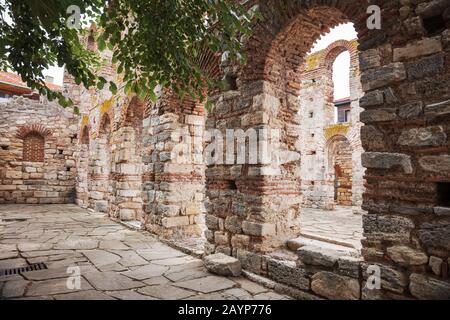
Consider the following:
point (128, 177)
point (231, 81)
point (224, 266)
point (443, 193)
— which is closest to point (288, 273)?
point (224, 266)

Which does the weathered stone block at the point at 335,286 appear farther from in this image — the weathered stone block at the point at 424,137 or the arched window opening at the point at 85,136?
the arched window opening at the point at 85,136

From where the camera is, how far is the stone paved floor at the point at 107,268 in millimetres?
3371

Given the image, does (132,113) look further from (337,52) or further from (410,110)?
(337,52)

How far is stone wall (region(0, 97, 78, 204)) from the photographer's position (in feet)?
40.7

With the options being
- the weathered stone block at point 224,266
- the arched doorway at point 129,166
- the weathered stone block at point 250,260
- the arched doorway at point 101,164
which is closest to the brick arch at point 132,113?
the arched doorway at point 129,166

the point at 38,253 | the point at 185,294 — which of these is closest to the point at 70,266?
the point at 38,253

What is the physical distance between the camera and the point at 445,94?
2498 millimetres

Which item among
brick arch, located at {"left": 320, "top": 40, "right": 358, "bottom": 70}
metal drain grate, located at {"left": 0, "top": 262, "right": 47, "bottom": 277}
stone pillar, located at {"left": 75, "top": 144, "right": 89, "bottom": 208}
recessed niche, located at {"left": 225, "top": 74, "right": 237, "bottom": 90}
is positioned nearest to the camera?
metal drain grate, located at {"left": 0, "top": 262, "right": 47, "bottom": 277}

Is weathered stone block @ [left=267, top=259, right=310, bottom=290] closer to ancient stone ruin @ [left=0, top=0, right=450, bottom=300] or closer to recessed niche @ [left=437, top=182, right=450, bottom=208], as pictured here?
ancient stone ruin @ [left=0, top=0, right=450, bottom=300]

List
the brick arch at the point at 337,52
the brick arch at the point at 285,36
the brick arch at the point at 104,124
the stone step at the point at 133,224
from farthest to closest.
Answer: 1. the brick arch at the point at 337,52
2. the brick arch at the point at 104,124
3. the stone step at the point at 133,224
4. the brick arch at the point at 285,36

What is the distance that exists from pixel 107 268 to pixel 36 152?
434 inches

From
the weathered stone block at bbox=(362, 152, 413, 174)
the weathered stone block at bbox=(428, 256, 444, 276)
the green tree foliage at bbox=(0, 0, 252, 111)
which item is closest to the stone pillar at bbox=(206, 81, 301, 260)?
the green tree foliage at bbox=(0, 0, 252, 111)

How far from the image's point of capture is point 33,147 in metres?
13.0
